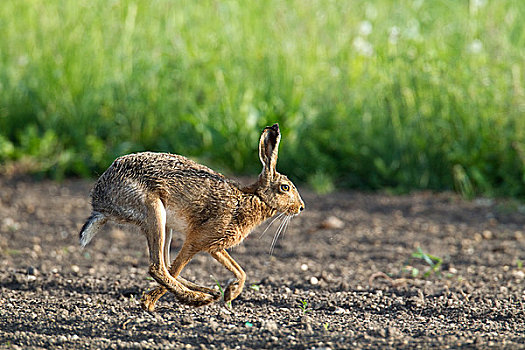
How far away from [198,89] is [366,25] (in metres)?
1.86

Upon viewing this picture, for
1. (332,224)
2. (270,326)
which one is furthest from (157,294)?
(332,224)

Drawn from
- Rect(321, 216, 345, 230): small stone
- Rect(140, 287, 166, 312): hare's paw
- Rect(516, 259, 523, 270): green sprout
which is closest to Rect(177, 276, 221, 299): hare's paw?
Rect(140, 287, 166, 312): hare's paw

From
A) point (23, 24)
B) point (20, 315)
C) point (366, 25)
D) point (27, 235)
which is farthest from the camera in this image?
point (23, 24)

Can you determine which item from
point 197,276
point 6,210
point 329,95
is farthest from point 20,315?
point 329,95

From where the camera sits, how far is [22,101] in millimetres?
8109

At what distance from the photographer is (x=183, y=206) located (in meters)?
3.85

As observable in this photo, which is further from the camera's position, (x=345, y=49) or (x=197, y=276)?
(x=345, y=49)

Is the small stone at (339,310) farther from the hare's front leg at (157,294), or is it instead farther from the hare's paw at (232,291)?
the hare's front leg at (157,294)

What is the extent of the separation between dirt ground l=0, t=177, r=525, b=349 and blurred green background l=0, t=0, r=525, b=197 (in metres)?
0.41

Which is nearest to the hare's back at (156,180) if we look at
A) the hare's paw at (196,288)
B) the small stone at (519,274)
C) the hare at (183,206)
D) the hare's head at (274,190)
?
the hare at (183,206)

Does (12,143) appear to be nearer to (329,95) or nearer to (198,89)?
(198,89)

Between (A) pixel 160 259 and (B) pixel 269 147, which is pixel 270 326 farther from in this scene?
(B) pixel 269 147

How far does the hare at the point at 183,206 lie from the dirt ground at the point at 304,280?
262 millimetres

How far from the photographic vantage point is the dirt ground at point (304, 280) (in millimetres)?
3426
